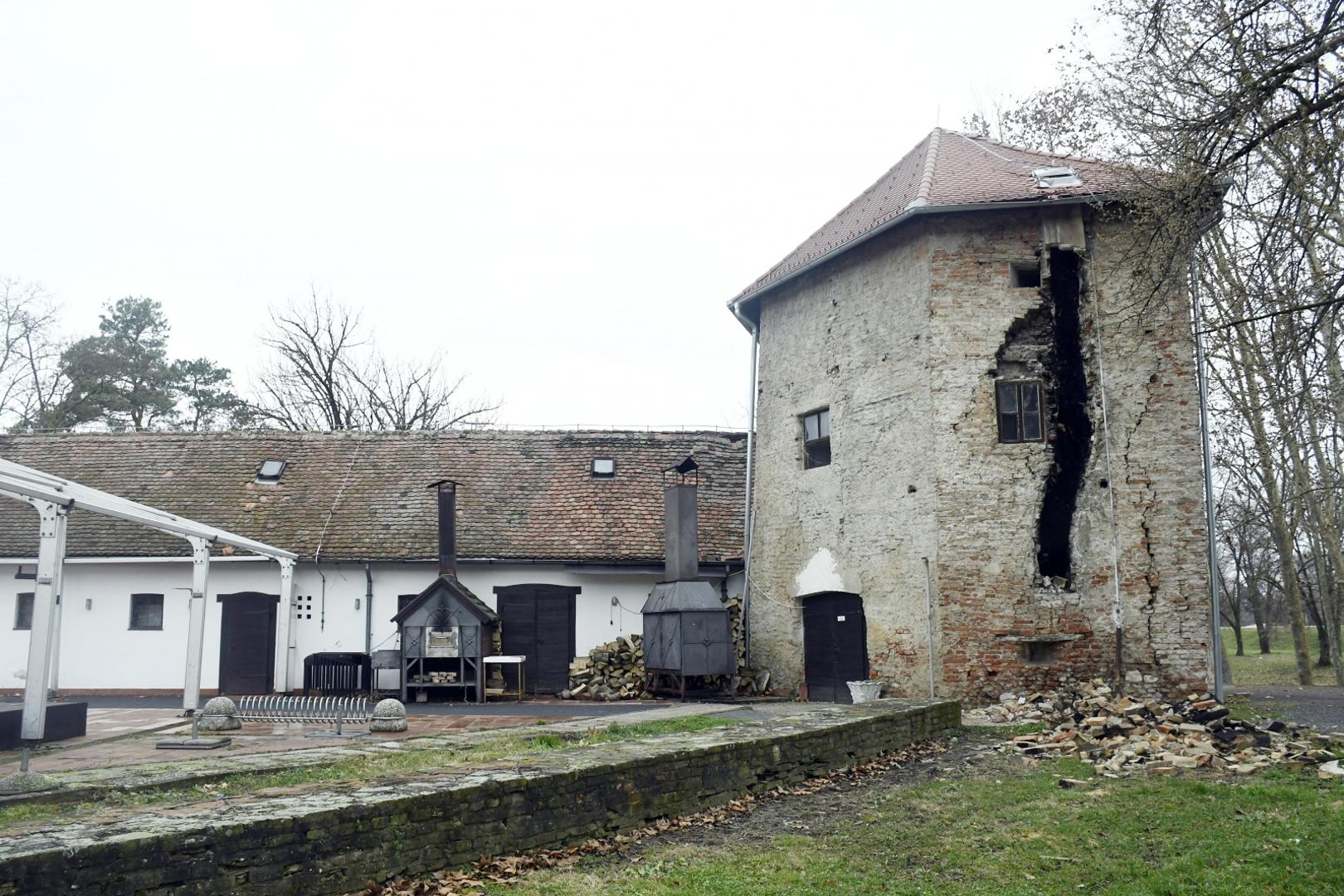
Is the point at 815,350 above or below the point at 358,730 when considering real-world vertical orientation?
above

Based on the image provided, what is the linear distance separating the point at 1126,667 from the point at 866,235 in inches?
294

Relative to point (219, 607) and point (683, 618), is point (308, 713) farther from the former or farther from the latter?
point (219, 607)

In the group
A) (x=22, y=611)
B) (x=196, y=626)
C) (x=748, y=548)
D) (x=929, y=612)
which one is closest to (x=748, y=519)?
(x=748, y=548)

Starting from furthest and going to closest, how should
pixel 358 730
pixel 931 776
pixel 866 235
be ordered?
pixel 866 235 < pixel 358 730 < pixel 931 776

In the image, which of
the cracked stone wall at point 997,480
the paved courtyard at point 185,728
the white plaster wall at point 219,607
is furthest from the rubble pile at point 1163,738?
the white plaster wall at point 219,607

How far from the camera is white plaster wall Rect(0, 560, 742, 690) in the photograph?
20.0 meters

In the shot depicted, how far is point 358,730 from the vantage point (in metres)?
13.2

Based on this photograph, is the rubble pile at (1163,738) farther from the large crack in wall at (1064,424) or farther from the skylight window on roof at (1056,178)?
the skylight window on roof at (1056,178)

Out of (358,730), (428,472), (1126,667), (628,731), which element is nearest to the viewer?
(628,731)

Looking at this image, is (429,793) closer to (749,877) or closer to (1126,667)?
(749,877)

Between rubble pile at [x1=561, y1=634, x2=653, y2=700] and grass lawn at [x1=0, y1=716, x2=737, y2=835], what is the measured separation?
290 inches

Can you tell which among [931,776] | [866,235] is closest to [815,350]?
[866,235]

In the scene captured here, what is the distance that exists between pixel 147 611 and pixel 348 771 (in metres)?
14.5

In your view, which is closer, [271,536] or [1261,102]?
[1261,102]
